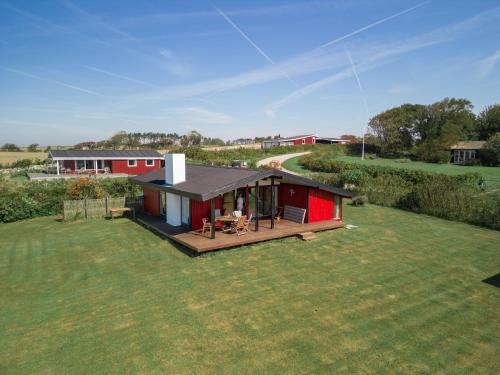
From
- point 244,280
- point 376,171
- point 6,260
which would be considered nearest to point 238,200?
point 244,280

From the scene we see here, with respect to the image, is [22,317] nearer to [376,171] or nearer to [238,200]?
[238,200]

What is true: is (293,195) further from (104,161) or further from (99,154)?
(104,161)

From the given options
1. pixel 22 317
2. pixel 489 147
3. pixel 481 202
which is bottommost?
pixel 22 317

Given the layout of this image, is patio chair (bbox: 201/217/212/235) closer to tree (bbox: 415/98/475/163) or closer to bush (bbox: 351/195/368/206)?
bush (bbox: 351/195/368/206)

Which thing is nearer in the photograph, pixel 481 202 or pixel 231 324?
pixel 231 324

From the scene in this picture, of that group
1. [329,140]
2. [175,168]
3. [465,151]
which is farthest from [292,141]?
[175,168]

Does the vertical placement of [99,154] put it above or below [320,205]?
above
